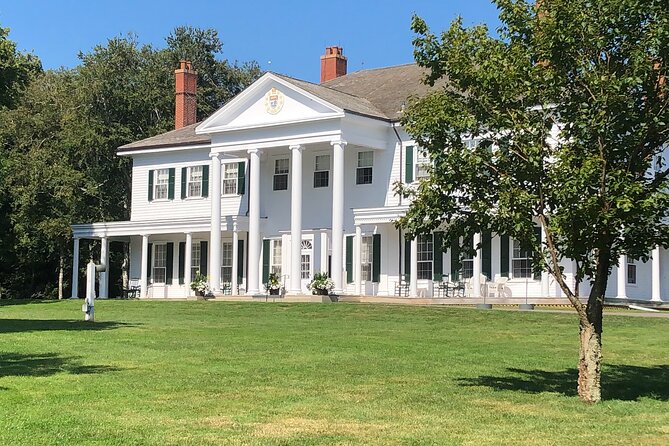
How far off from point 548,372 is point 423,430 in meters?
6.32

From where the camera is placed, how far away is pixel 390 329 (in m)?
23.6

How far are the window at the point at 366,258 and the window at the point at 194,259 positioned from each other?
8511 mm

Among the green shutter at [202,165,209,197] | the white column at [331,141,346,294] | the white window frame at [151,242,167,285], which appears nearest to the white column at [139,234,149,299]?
the white window frame at [151,242,167,285]

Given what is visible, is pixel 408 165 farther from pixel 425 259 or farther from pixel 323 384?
pixel 323 384

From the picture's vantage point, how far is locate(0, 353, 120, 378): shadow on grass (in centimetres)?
1400

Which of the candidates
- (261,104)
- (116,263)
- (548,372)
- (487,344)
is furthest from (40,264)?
(548,372)

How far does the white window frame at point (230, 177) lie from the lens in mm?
41781

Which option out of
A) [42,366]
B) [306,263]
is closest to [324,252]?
[306,263]

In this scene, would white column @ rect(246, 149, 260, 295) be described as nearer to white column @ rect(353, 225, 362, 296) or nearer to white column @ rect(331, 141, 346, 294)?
white column @ rect(331, 141, 346, 294)

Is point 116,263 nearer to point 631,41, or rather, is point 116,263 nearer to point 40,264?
point 40,264

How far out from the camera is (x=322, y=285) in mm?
35562

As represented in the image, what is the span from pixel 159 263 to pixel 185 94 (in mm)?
9064

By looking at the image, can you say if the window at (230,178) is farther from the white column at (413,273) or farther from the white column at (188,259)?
the white column at (413,273)

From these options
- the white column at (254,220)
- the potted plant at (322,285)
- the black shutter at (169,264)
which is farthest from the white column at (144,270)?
the potted plant at (322,285)
